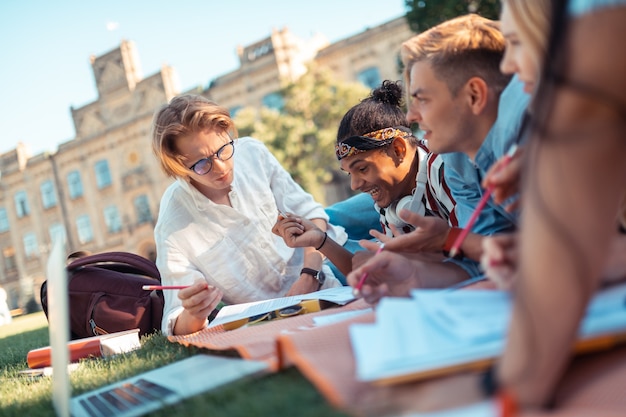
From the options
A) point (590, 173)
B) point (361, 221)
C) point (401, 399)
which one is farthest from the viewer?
point (361, 221)

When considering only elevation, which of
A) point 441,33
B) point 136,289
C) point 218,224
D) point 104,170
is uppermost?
point 104,170

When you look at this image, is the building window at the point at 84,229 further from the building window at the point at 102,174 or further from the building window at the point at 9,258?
the building window at the point at 9,258

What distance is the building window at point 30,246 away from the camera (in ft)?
98.0

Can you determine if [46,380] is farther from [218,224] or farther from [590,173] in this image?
[590,173]

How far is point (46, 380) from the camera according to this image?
2438 millimetres

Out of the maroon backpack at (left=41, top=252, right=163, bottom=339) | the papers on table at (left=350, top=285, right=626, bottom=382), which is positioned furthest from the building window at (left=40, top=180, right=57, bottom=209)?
the papers on table at (left=350, top=285, right=626, bottom=382)

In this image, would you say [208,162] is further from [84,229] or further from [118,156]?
[84,229]

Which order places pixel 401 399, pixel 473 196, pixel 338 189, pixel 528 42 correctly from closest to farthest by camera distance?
pixel 401 399 < pixel 528 42 < pixel 473 196 < pixel 338 189

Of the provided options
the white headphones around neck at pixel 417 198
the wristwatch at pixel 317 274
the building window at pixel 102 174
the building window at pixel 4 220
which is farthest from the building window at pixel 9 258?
the white headphones around neck at pixel 417 198

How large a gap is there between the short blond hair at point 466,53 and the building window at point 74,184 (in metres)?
27.9

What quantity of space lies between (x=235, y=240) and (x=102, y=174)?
25.6 metres

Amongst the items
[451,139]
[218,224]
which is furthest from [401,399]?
[218,224]

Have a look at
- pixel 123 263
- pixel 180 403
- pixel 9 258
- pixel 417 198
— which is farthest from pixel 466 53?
pixel 9 258

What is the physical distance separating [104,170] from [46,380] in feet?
85.9
